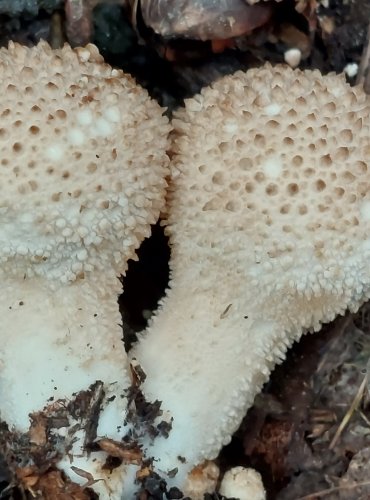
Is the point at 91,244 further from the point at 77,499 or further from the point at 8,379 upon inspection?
the point at 77,499

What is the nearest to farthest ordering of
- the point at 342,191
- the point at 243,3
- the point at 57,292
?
the point at 342,191, the point at 57,292, the point at 243,3

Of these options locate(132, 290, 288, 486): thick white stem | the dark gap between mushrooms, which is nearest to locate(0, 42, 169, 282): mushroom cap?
locate(132, 290, 288, 486): thick white stem

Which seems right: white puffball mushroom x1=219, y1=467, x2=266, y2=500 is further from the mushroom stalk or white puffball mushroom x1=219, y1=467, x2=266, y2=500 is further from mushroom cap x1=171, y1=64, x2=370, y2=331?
mushroom cap x1=171, y1=64, x2=370, y2=331

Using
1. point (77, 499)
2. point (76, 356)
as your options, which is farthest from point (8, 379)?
point (77, 499)

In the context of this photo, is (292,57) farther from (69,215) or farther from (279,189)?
(69,215)

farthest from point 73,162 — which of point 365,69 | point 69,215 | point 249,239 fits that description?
point 365,69
